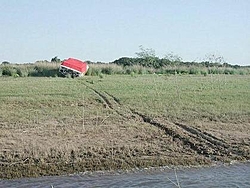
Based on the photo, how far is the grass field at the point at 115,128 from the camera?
13.3 metres

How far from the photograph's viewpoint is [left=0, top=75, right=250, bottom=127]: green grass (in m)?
19.3

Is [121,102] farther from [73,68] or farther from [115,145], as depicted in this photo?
[73,68]

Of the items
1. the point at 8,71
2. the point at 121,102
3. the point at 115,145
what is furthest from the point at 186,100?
the point at 8,71

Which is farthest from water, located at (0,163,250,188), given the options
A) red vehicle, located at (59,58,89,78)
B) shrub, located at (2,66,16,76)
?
shrub, located at (2,66,16,76)

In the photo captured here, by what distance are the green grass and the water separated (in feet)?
18.8

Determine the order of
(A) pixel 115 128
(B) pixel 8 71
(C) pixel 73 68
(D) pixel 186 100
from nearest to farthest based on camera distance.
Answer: (A) pixel 115 128, (D) pixel 186 100, (C) pixel 73 68, (B) pixel 8 71

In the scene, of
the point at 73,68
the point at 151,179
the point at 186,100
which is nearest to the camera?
the point at 151,179

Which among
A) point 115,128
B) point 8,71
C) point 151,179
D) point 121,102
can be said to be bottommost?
point 151,179

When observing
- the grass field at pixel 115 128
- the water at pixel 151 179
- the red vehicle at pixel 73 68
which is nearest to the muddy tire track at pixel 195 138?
the grass field at pixel 115 128

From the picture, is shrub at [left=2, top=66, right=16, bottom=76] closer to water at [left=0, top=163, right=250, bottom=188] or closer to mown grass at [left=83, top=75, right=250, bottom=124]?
mown grass at [left=83, top=75, right=250, bottom=124]

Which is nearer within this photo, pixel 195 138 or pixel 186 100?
pixel 195 138

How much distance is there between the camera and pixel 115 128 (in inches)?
677

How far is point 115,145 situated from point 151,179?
2.91 metres

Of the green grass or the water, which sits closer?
the water
